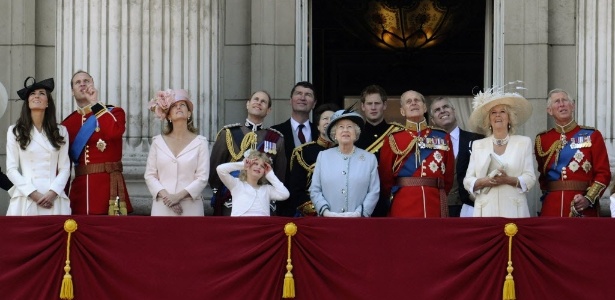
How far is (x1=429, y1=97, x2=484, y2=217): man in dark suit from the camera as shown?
49.4 ft

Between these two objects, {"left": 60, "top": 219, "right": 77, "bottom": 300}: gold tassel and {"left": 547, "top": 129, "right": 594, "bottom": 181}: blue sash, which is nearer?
{"left": 60, "top": 219, "right": 77, "bottom": 300}: gold tassel

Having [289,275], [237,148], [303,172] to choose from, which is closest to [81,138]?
[237,148]

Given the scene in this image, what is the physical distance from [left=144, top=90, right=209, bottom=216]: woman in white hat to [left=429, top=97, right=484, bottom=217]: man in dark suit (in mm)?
2169

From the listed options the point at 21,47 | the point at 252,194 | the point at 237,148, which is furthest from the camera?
the point at 21,47

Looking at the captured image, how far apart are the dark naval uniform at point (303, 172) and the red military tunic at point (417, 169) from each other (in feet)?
1.90

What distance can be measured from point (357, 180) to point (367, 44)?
21.4ft

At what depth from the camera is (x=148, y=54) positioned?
16.4 metres

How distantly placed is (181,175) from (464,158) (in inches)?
96.3

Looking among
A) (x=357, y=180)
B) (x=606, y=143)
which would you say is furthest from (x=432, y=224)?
(x=606, y=143)

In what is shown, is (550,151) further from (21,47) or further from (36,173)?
(21,47)

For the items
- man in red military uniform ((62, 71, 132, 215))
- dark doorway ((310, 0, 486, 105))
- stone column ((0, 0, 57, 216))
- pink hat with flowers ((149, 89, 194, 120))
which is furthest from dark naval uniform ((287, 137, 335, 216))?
dark doorway ((310, 0, 486, 105))

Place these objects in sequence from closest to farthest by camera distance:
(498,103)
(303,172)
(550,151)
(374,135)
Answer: (498,103) → (550,151) → (303,172) → (374,135)

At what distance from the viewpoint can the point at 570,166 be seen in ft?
48.0

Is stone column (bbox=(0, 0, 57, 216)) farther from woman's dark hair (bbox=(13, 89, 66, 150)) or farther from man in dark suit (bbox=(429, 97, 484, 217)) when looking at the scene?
man in dark suit (bbox=(429, 97, 484, 217))
